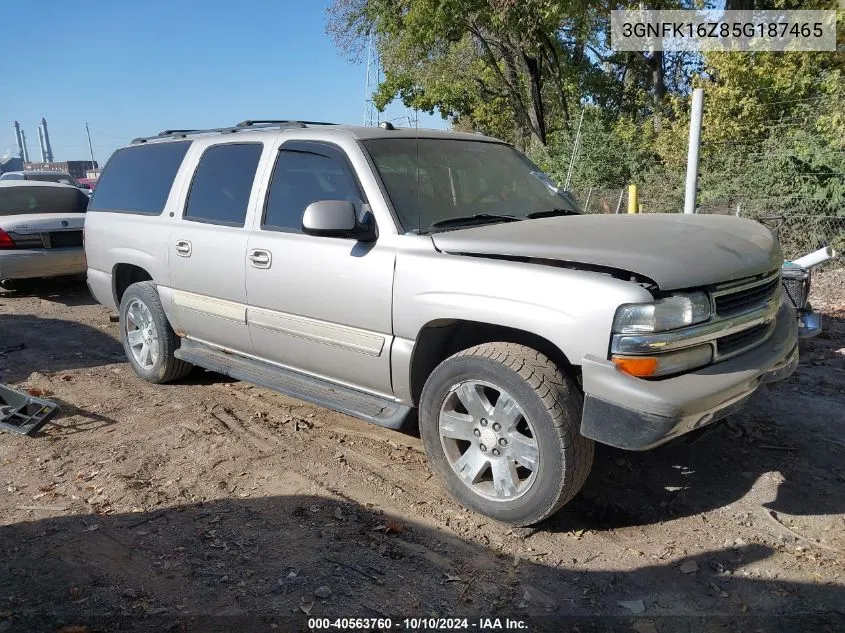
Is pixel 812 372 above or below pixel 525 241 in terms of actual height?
below

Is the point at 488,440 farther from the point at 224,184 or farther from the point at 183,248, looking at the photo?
the point at 183,248

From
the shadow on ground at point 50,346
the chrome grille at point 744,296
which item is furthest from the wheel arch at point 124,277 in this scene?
the chrome grille at point 744,296

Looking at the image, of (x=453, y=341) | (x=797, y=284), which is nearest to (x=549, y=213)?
(x=453, y=341)

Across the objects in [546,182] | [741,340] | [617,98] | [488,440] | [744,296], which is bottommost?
[488,440]

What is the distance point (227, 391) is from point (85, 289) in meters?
5.55

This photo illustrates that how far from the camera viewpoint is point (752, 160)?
10070mm

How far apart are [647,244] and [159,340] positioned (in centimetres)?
391

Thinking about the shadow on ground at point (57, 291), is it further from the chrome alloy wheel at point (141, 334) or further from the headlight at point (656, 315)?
the headlight at point (656, 315)

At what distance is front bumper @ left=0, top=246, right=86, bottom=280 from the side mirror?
642 centimetres

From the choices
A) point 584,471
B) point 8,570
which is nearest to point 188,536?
point 8,570

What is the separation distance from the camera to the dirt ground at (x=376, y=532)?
2711mm

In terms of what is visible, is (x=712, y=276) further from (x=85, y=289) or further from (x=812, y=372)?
(x=85, y=289)

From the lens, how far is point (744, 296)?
3.27 meters

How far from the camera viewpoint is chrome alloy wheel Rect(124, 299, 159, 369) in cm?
546
